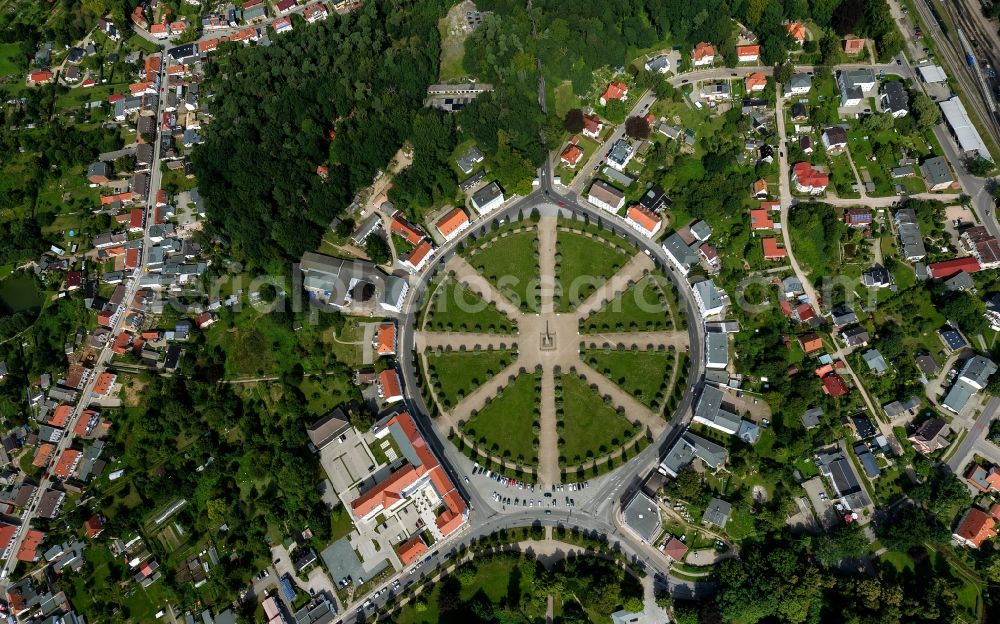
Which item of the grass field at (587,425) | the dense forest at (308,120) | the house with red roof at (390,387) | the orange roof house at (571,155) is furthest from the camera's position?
the orange roof house at (571,155)

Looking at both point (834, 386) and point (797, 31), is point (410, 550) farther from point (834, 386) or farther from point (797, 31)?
point (797, 31)

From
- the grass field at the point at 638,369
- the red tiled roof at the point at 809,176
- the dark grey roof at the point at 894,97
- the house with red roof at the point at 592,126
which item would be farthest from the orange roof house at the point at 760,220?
the house with red roof at the point at 592,126

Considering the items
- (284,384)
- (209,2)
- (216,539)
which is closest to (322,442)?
(284,384)

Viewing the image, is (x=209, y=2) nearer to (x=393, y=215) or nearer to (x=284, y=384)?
(x=393, y=215)

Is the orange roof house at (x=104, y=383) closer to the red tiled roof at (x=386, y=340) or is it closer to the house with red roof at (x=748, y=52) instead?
the red tiled roof at (x=386, y=340)

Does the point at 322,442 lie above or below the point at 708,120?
below

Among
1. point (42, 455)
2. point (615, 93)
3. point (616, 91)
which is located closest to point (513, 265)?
point (615, 93)
